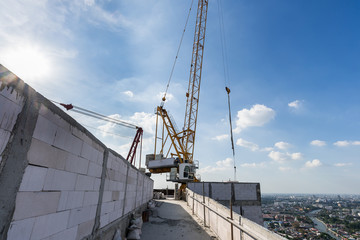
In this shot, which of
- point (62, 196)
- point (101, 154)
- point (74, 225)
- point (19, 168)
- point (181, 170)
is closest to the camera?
point (19, 168)

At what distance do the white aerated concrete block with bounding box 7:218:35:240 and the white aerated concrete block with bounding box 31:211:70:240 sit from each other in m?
0.11

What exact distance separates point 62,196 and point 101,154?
1808 millimetres

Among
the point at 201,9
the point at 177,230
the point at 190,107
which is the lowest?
the point at 177,230

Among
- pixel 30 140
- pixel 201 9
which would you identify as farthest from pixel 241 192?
pixel 201 9

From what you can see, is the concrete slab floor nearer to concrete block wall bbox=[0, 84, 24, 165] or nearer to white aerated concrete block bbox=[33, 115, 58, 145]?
white aerated concrete block bbox=[33, 115, 58, 145]

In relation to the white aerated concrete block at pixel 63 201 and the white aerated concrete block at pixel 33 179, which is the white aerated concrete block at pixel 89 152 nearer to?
the white aerated concrete block at pixel 63 201

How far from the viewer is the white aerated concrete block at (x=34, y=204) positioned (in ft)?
6.96

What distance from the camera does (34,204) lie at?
7.82 feet

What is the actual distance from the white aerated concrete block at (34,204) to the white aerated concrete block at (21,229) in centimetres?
6

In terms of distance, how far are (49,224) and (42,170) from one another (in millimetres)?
907

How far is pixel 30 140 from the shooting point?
87.5 inches

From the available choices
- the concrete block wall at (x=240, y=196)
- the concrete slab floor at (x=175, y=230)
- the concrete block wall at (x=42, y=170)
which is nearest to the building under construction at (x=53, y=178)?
the concrete block wall at (x=42, y=170)

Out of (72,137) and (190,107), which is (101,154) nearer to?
(72,137)

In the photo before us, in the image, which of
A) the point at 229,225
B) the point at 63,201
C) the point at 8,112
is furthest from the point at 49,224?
the point at 229,225
